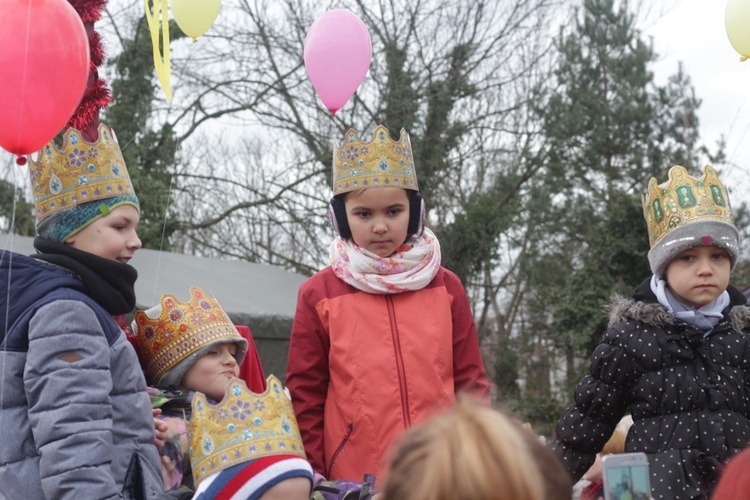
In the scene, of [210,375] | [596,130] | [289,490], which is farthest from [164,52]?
[596,130]

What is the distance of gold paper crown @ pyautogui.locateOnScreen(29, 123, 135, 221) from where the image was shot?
8.87ft

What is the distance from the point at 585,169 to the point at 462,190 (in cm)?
220

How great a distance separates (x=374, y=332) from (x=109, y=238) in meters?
0.94

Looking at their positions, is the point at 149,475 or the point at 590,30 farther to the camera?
the point at 590,30

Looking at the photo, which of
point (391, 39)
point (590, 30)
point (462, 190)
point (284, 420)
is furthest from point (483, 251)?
point (284, 420)

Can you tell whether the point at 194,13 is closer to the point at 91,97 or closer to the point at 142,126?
the point at 91,97

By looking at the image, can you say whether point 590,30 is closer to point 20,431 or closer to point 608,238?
point 608,238

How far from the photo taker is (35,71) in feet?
8.80

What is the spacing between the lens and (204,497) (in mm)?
2350

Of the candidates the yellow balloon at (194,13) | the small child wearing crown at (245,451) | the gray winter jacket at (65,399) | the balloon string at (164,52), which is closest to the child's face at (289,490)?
the small child wearing crown at (245,451)

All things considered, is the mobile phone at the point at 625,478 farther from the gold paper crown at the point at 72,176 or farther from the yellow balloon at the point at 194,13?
the yellow balloon at the point at 194,13

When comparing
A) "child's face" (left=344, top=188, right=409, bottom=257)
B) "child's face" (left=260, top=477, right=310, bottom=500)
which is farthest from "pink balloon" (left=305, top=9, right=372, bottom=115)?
"child's face" (left=260, top=477, right=310, bottom=500)

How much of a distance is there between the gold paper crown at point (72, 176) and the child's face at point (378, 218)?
0.82 meters

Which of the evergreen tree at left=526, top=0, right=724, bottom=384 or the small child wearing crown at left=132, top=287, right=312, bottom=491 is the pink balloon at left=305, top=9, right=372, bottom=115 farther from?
the evergreen tree at left=526, top=0, right=724, bottom=384
